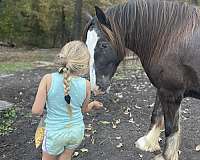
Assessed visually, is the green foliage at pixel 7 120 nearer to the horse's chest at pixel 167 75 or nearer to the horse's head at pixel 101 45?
the horse's head at pixel 101 45

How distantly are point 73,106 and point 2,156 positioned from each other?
1891mm

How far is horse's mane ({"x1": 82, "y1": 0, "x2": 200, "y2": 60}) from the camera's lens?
167 inches

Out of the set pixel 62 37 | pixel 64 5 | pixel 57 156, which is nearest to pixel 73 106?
pixel 57 156

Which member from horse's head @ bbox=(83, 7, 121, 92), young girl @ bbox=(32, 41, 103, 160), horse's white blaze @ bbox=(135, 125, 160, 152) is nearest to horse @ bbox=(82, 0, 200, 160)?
horse's head @ bbox=(83, 7, 121, 92)

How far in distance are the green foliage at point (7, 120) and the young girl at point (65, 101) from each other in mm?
2281

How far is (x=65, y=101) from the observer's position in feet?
11.1

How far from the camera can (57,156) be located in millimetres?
3613

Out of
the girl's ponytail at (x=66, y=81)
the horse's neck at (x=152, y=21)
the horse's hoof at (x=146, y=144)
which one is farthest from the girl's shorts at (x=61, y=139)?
the horse's hoof at (x=146, y=144)

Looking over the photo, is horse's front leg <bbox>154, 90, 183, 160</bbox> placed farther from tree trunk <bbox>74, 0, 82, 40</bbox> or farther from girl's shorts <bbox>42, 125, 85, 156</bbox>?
tree trunk <bbox>74, 0, 82, 40</bbox>

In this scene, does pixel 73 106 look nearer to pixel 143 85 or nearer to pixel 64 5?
pixel 143 85

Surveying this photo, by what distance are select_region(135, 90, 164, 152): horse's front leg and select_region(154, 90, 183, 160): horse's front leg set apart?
1.14 ft

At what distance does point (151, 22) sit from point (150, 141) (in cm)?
149

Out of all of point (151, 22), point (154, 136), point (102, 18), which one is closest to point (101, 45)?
point (102, 18)

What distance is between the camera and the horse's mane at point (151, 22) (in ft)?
13.9
